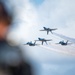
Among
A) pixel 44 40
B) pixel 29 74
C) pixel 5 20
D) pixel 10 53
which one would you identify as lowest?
pixel 29 74

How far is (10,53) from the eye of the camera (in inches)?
196

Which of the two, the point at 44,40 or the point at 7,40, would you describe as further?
the point at 44,40

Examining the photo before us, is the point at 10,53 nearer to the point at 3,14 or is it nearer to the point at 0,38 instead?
the point at 0,38

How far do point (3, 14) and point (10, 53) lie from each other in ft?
2.18

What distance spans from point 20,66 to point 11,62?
181mm

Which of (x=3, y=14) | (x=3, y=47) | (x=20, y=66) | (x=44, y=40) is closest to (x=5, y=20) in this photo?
(x=3, y=14)

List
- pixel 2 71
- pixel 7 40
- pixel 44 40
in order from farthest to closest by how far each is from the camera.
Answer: pixel 44 40, pixel 7 40, pixel 2 71

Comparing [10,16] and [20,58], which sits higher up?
[10,16]

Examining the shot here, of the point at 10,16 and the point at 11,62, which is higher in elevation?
the point at 10,16

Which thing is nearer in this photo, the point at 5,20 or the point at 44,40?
the point at 5,20

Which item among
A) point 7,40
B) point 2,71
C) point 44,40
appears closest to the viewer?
point 2,71

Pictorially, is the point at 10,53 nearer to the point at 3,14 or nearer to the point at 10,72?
the point at 10,72

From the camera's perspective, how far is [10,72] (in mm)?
4879

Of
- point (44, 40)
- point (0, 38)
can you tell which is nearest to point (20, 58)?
point (0, 38)
